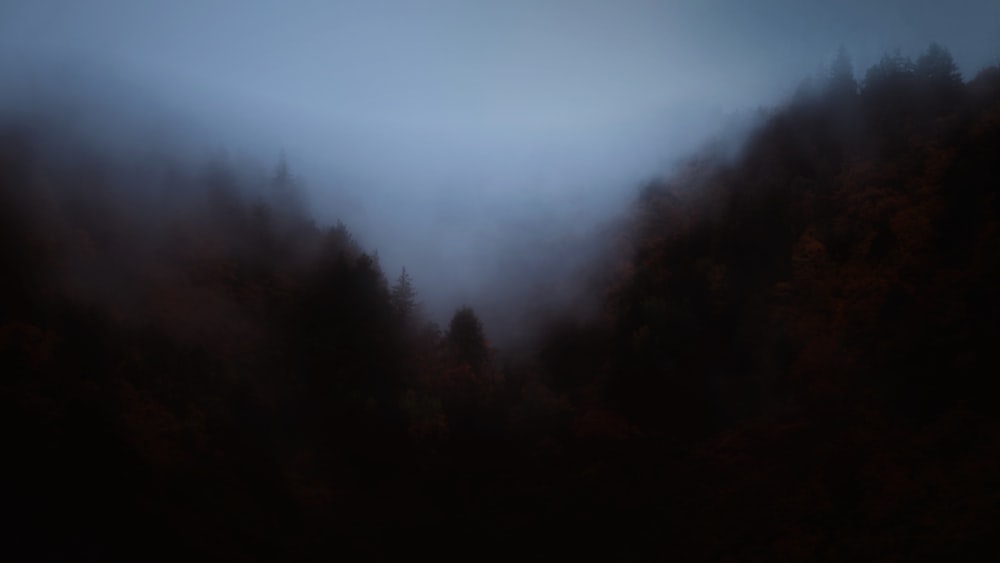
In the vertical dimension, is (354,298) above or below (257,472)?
above

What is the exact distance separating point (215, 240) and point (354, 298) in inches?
137

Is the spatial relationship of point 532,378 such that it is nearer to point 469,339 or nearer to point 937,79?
point 469,339

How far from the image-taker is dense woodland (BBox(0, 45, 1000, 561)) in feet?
33.0

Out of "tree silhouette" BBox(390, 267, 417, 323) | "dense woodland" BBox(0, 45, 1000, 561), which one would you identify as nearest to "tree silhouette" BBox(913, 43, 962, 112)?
"dense woodland" BBox(0, 45, 1000, 561)

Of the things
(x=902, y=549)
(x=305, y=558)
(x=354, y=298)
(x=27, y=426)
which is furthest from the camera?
(x=354, y=298)

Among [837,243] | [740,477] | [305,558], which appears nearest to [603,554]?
[740,477]

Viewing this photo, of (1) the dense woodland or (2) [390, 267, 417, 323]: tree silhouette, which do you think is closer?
(1) the dense woodland

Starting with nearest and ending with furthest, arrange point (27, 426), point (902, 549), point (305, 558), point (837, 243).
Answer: point (902, 549) → point (27, 426) → point (305, 558) → point (837, 243)

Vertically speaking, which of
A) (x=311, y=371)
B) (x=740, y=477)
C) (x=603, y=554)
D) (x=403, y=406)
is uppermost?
(x=311, y=371)

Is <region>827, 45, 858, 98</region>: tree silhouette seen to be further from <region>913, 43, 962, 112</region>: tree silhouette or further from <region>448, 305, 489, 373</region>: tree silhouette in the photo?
<region>448, 305, 489, 373</region>: tree silhouette

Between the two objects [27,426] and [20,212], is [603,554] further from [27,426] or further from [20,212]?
[20,212]

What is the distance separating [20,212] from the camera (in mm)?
11312

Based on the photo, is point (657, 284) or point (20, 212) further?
point (657, 284)

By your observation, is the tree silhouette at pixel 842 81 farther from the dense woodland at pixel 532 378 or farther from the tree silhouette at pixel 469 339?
the tree silhouette at pixel 469 339
